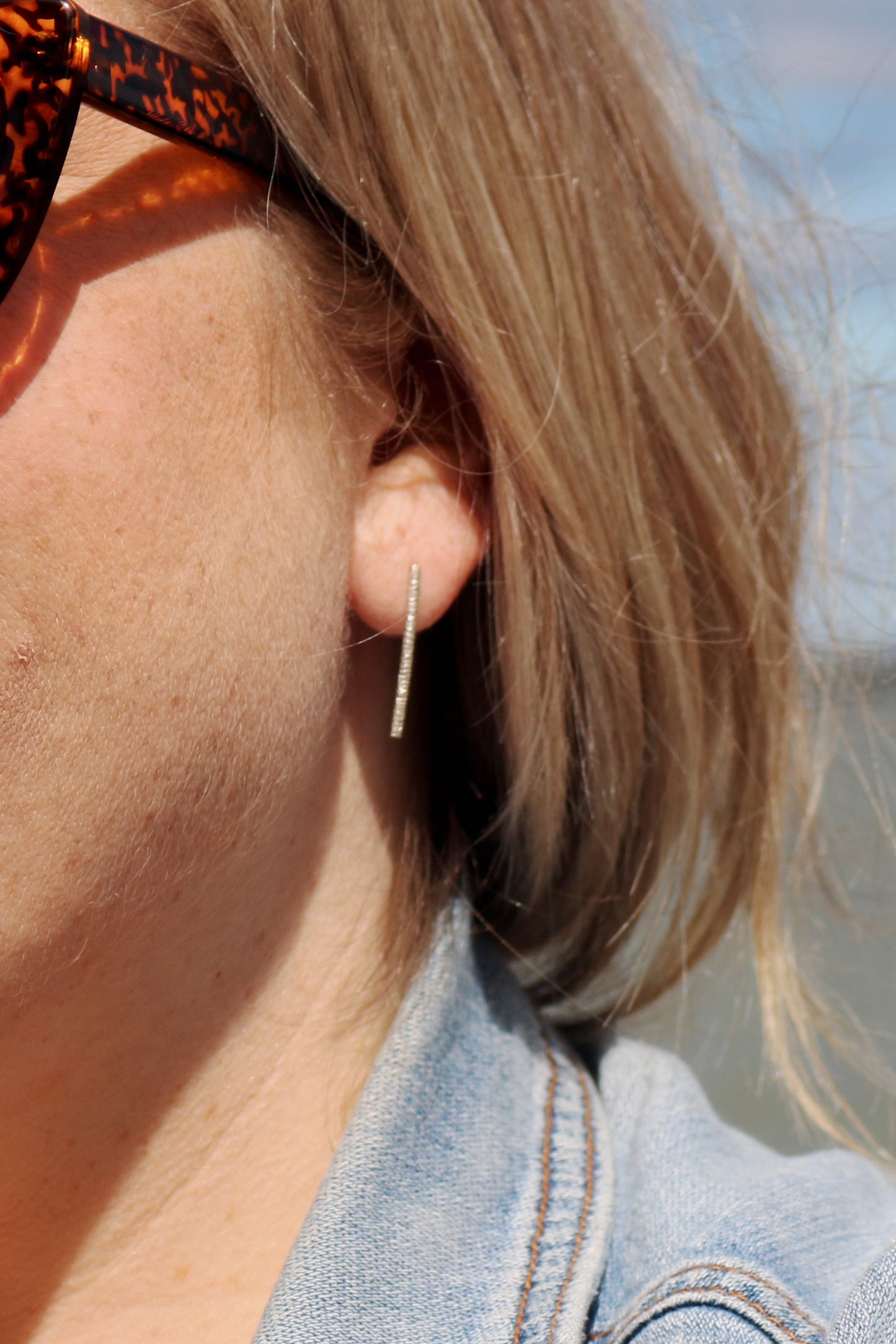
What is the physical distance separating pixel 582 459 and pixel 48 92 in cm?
62

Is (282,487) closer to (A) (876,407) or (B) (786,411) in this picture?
(B) (786,411)

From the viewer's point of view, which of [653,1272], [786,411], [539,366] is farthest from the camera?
[786,411]

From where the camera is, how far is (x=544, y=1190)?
1233 millimetres

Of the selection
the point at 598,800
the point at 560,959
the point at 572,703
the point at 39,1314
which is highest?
the point at 572,703

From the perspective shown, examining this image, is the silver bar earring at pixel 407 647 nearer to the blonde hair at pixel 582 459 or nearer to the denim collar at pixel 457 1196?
the blonde hair at pixel 582 459

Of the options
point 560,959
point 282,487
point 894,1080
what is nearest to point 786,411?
point 282,487

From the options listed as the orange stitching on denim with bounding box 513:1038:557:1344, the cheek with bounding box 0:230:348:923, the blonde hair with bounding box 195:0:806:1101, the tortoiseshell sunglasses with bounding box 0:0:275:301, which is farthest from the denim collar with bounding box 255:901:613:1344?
the tortoiseshell sunglasses with bounding box 0:0:275:301

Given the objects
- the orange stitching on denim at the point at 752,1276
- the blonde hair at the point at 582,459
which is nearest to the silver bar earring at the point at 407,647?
the blonde hair at the point at 582,459

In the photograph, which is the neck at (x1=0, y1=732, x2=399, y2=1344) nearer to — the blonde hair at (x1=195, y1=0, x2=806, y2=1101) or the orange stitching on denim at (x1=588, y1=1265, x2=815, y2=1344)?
the blonde hair at (x1=195, y1=0, x2=806, y2=1101)

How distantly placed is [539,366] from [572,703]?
41 cm

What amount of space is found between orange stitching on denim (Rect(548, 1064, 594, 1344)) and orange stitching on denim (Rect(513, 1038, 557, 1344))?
29mm

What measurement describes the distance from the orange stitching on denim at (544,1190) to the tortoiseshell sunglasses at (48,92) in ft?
3.33

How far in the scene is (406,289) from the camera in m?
1.26

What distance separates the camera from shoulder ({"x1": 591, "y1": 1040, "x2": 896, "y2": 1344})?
1033 millimetres
